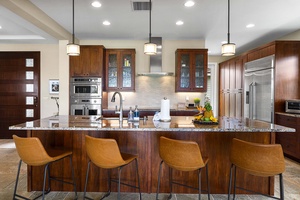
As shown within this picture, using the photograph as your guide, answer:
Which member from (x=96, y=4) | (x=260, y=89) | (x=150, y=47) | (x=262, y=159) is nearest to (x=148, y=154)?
(x=262, y=159)

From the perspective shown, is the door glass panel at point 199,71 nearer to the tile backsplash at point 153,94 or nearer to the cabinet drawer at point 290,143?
the tile backsplash at point 153,94

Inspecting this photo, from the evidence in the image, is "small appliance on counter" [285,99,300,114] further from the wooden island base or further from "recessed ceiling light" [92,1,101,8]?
"recessed ceiling light" [92,1,101,8]

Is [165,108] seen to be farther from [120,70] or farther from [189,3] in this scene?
[120,70]

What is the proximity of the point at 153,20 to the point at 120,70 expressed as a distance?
1.64 m

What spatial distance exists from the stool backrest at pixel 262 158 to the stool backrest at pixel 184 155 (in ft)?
1.36

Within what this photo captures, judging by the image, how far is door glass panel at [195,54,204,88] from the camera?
5.35 meters

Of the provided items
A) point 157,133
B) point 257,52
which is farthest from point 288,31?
point 157,133

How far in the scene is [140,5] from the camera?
351 centimetres

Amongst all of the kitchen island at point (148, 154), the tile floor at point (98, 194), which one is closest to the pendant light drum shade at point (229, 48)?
the kitchen island at point (148, 154)

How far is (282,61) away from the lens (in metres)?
4.34

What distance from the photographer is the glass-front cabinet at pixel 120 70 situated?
17.6 ft

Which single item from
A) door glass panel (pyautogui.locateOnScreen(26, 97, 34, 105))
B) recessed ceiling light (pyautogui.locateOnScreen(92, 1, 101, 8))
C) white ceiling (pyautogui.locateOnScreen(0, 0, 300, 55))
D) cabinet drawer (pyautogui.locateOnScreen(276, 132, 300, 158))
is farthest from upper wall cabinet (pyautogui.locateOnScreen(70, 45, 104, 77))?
cabinet drawer (pyautogui.locateOnScreen(276, 132, 300, 158))

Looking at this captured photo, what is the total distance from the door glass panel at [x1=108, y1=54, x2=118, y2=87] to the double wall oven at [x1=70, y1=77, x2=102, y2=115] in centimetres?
34

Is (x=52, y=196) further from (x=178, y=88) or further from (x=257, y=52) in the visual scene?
(x=257, y=52)
